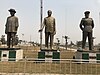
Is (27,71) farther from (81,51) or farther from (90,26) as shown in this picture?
(90,26)

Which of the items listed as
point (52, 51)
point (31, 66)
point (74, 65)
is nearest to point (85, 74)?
point (74, 65)

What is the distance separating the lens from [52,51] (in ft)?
41.9

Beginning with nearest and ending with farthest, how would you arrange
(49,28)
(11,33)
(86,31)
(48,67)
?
Result: (48,67)
(86,31)
(49,28)
(11,33)

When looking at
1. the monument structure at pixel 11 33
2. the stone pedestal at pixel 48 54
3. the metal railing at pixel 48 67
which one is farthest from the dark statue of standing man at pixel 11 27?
the metal railing at pixel 48 67

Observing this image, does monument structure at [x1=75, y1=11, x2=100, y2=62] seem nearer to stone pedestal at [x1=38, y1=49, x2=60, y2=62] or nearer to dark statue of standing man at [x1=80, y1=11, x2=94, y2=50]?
dark statue of standing man at [x1=80, y1=11, x2=94, y2=50]

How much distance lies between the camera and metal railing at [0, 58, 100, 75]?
8945 millimetres

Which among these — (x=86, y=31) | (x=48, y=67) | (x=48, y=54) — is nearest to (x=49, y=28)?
(x=48, y=54)

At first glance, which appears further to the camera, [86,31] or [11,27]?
[11,27]

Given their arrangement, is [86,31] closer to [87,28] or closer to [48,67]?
[87,28]

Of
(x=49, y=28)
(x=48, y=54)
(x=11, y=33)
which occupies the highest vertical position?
(x=49, y=28)

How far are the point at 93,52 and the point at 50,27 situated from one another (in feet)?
8.72

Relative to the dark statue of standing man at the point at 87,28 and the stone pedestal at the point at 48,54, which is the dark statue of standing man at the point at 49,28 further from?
the dark statue of standing man at the point at 87,28

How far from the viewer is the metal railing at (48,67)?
8945 mm

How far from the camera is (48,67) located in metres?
10.2
